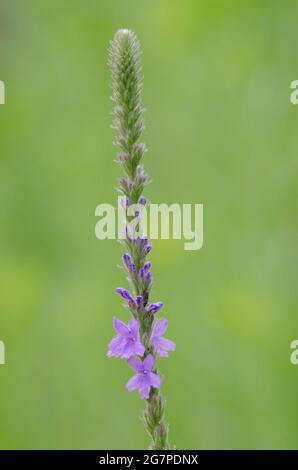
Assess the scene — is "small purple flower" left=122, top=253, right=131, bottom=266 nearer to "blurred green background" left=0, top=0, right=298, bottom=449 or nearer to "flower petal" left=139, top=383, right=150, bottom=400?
"flower petal" left=139, top=383, right=150, bottom=400

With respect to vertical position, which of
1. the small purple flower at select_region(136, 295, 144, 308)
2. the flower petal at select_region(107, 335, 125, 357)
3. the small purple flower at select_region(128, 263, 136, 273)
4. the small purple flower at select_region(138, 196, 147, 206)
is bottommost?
the flower petal at select_region(107, 335, 125, 357)

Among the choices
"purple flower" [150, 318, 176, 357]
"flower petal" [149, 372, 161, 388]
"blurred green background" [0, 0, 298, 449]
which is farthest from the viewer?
"blurred green background" [0, 0, 298, 449]

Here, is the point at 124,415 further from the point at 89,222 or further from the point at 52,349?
the point at 89,222

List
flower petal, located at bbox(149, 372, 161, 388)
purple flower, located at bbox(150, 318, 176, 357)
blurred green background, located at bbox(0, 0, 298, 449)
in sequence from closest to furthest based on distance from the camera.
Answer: flower petal, located at bbox(149, 372, 161, 388), purple flower, located at bbox(150, 318, 176, 357), blurred green background, located at bbox(0, 0, 298, 449)

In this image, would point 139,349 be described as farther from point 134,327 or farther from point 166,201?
point 166,201

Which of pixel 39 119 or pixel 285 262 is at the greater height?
pixel 39 119

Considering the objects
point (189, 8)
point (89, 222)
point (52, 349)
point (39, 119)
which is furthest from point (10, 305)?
point (189, 8)

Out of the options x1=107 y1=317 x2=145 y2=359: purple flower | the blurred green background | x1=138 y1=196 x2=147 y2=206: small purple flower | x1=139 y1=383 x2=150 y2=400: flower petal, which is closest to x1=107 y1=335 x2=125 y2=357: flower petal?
x1=107 y1=317 x2=145 y2=359: purple flower
